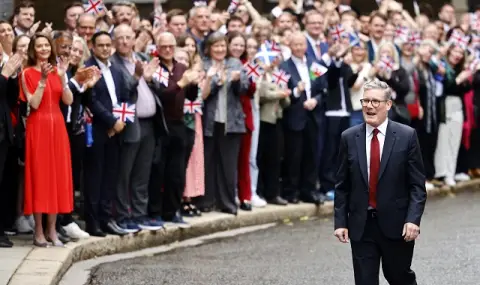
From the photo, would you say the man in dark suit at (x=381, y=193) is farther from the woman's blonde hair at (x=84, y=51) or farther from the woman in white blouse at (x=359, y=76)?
the woman in white blouse at (x=359, y=76)

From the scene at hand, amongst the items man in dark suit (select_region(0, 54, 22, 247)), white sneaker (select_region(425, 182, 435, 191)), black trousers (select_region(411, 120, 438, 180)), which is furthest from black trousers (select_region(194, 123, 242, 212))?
black trousers (select_region(411, 120, 438, 180))

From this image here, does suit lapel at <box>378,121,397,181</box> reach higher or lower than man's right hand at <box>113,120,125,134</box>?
higher

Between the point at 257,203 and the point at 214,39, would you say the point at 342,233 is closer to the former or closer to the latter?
the point at 214,39

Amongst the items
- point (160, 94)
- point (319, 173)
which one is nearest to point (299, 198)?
point (319, 173)

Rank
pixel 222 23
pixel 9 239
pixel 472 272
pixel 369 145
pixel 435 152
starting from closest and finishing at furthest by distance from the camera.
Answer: pixel 369 145
pixel 472 272
pixel 9 239
pixel 222 23
pixel 435 152

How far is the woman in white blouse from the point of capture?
17.8 meters

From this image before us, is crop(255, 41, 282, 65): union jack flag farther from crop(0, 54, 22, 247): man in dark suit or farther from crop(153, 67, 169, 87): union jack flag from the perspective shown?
crop(0, 54, 22, 247): man in dark suit

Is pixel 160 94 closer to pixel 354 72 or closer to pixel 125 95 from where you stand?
pixel 125 95

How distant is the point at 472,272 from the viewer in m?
12.0

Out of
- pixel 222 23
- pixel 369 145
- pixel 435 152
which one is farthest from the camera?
pixel 435 152

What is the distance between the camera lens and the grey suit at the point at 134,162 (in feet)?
45.3

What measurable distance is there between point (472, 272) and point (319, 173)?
5.93 meters

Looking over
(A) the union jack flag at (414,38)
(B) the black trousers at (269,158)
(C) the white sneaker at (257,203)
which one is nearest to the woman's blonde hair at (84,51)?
(B) the black trousers at (269,158)

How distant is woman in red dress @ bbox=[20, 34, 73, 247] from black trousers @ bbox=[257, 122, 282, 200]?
4.41 metres
